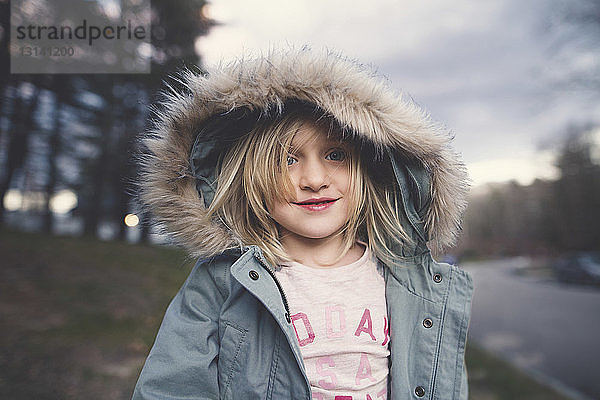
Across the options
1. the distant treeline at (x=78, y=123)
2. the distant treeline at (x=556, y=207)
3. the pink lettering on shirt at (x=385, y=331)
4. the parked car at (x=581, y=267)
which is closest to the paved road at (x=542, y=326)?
the parked car at (x=581, y=267)

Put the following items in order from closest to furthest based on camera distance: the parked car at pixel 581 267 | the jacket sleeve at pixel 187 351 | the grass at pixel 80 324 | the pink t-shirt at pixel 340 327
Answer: the jacket sleeve at pixel 187 351, the pink t-shirt at pixel 340 327, the grass at pixel 80 324, the parked car at pixel 581 267

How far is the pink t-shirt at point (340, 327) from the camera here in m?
1.30

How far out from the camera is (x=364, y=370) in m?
1.32

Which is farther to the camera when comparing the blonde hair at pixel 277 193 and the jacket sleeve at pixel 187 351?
the blonde hair at pixel 277 193

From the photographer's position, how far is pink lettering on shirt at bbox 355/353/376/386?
51.7 inches

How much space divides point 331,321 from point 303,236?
0.95 ft

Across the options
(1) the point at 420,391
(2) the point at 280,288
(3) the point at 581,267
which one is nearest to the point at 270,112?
(2) the point at 280,288

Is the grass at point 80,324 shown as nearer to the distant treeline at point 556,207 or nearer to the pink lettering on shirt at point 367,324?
the distant treeline at point 556,207

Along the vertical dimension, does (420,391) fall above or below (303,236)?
below

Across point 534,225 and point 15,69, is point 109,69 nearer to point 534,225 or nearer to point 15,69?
point 15,69

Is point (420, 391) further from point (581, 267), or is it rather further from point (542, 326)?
point (542, 326)

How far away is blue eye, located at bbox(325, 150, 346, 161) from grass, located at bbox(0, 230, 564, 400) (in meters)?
3.24

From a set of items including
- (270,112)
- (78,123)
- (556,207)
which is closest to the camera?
(270,112)

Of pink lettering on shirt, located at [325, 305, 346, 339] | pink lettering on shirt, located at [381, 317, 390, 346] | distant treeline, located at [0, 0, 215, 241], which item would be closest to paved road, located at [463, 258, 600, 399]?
pink lettering on shirt, located at [381, 317, 390, 346]
